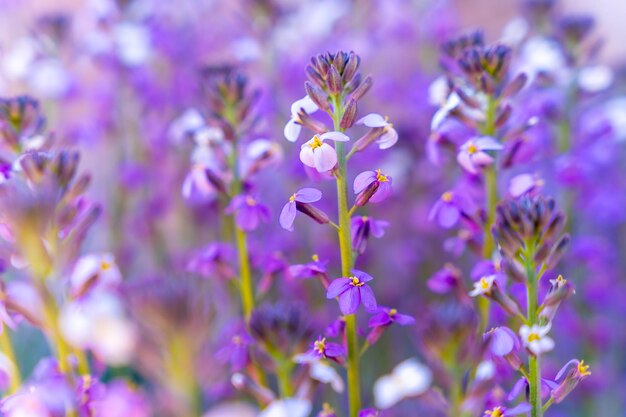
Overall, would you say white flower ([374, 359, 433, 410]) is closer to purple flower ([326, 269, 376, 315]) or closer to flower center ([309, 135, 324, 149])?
purple flower ([326, 269, 376, 315])

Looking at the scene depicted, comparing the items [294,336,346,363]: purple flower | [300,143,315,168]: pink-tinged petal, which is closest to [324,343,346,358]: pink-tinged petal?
[294,336,346,363]: purple flower

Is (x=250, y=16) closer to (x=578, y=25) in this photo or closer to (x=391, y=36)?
(x=391, y=36)

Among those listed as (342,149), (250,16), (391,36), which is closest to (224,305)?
(342,149)

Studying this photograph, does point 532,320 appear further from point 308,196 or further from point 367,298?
point 308,196

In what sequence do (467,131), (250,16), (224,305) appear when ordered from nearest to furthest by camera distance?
(467,131) < (224,305) < (250,16)

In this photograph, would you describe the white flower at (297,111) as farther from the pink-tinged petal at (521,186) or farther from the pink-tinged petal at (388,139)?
the pink-tinged petal at (521,186)

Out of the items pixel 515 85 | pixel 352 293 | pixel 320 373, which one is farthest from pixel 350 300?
pixel 515 85
